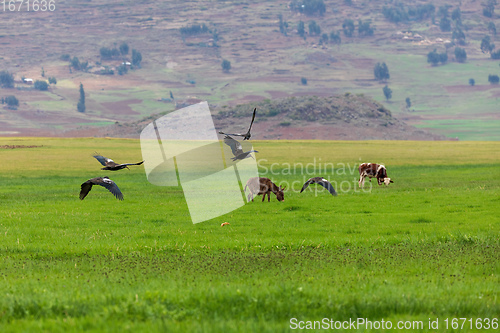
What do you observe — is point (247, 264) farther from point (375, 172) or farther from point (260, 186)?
point (375, 172)

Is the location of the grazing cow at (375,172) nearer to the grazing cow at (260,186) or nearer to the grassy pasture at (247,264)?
the grassy pasture at (247,264)

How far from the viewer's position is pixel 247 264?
1491cm

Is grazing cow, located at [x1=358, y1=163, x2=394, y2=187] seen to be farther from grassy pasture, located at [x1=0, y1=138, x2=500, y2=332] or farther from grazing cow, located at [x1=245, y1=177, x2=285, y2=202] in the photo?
grazing cow, located at [x1=245, y1=177, x2=285, y2=202]

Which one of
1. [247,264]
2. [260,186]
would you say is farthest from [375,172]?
[247,264]

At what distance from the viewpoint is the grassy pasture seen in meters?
10.5

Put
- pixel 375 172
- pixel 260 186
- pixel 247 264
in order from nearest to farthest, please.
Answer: pixel 247 264 < pixel 260 186 < pixel 375 172

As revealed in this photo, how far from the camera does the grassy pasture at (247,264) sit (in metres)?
10.5

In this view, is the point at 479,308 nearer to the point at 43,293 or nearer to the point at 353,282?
the point at 353,282

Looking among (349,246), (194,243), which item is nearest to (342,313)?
(349,246)

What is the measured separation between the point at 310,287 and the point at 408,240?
7.83 meters

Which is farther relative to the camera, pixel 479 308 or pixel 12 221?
pixel 12 221

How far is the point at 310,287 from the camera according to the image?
11.9 metres

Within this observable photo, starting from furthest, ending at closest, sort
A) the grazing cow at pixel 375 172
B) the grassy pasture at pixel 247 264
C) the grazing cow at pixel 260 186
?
the grazing cow at pixel 375 172
the grazing cow at pixel 260 186
the grassy pasture at pixel 247 264

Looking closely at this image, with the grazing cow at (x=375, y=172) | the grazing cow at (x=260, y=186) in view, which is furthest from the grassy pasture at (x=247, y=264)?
the grazing cow at (x=375, y=172)
